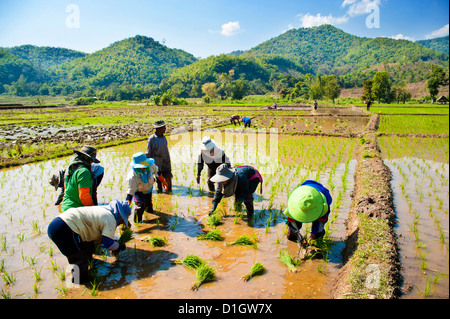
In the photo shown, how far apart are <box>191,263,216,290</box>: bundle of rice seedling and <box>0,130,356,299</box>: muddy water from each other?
2.4 inches

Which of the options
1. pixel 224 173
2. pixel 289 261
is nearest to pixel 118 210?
pixel 224 173

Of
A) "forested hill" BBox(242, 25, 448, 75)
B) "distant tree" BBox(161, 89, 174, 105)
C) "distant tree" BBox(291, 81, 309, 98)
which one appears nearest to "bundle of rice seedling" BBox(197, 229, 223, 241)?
"distant tree" BBox(161, 89, 174, 105)

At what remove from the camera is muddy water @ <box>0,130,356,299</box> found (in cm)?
267

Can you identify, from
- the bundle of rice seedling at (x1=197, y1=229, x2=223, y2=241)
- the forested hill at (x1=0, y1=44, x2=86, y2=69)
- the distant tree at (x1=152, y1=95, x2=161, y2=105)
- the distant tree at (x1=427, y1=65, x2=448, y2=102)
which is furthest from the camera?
the forested hill at (x1=0, y1=44, x2=86, y2=69)

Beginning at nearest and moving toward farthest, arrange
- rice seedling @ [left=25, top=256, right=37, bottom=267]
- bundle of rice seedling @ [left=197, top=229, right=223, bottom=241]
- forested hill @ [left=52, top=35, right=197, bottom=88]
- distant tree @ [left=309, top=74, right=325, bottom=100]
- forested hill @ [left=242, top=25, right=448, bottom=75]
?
rice seedling @ [left=25, top=256, right=37, bottom=267], bundle of rice seedling @ [left=197, top=229, right=223, bottom=241], distant tree @ [left=309, top=74, right=325, bottom=100], forested hill @ [left=52, top=35, right=197, bottom=88], forested hill @ [left=242, top=25, right=448, bottom=75]

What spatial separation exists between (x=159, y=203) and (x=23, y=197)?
2876 mm

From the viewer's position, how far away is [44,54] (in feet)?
453

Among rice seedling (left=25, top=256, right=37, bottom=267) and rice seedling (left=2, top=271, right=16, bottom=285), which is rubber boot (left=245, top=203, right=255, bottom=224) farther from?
rice seedling (left=2, top=271, right=16, bottom=285)

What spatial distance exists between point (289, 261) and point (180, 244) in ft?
4.94

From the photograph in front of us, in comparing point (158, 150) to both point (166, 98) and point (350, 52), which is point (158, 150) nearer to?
point (166, 98)

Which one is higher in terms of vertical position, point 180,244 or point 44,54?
point 44,54

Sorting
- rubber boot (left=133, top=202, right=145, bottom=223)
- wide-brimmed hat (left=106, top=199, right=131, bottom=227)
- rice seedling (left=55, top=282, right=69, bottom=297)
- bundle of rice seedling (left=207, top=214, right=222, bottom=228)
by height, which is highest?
wide-brimmed hat (left=106, top=199, right=131, bottom=227)

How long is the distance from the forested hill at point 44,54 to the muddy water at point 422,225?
6186 inches

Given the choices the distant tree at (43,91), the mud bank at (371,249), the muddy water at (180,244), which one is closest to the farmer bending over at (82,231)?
the muddy water at (180,244)
